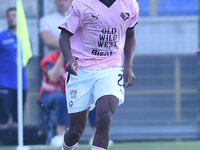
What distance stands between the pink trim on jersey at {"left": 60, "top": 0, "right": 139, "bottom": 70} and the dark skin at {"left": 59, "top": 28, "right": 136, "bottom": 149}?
4.7 inches

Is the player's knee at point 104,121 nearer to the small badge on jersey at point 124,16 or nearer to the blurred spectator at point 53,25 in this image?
the small badge on jersey at point 124,16

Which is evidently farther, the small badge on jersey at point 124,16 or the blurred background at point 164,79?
the blurred background at point 164,79

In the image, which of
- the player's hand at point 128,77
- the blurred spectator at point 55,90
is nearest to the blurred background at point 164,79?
the blurred spectator at point 55,90

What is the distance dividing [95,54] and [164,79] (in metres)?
4.08

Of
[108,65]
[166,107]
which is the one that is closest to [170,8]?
[166,107]

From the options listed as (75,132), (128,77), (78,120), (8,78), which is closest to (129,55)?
(128,77)

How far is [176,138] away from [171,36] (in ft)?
6.33

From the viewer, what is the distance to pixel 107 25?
446 centimetres

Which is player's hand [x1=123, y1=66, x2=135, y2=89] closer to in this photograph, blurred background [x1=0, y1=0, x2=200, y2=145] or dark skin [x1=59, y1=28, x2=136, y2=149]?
dark skin [x1=59, y1=28, x2=136, y2=149]

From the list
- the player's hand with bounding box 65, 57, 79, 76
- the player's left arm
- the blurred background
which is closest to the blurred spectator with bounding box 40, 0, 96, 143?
the blurred background

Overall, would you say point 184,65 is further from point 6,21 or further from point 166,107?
point 6,21

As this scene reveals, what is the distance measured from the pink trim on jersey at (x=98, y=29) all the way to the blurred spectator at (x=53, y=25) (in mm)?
2935

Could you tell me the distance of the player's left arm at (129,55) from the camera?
459 cm

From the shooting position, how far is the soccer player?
441 cm
